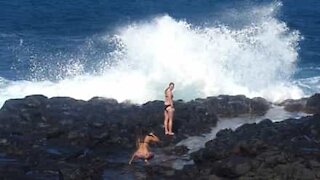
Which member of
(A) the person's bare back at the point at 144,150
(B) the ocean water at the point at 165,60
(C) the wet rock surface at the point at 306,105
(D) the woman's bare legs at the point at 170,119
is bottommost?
(A) the person's bare back at the point at 144,150

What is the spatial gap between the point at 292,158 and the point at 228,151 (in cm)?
196

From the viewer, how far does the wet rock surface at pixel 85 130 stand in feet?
63.7

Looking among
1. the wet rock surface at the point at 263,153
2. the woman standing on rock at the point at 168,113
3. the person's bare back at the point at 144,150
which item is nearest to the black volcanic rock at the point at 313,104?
the wet rock surface at the point at 263,153

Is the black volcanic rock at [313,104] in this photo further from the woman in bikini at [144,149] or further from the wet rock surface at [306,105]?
the woman in bikini at [144,149]

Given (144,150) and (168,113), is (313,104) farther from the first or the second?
(144,150)

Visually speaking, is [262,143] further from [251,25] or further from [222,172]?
[251,25]

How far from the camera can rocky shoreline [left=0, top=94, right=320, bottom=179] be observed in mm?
18578

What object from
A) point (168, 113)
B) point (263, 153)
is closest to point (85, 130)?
point (168, 113)

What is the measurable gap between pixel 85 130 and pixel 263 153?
601 centimetres

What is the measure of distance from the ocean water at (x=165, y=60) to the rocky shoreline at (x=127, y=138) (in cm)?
419

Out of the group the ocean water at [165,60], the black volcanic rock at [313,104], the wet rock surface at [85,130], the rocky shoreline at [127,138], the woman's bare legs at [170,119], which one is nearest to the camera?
the rocky shoreline at [127,138]

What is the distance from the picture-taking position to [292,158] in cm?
1828

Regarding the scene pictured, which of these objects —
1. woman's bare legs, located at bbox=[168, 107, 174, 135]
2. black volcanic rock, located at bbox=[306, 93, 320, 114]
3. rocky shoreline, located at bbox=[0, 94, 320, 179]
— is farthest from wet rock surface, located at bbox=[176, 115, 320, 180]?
black volcanic rock, located at bbox=[306, 93, 320, 114]

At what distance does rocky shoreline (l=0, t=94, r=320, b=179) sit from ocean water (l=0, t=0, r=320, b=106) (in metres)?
4.19
